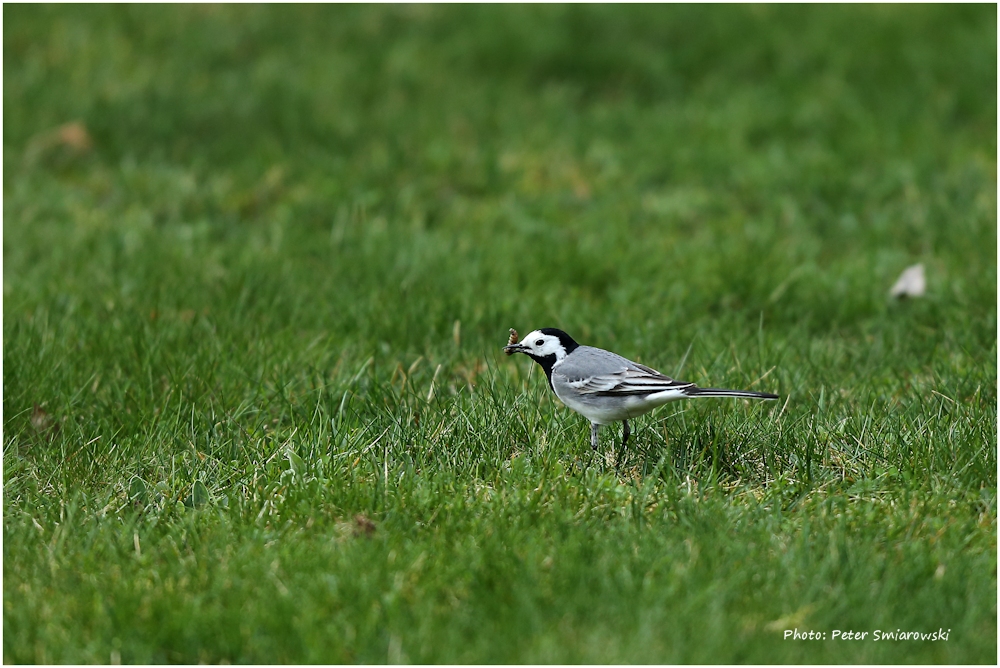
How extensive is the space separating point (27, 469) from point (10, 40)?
650 cm

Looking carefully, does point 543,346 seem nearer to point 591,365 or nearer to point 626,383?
point 591,365

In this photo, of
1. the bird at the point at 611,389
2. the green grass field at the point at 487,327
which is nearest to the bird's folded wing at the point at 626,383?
the bird at the point at 611,389

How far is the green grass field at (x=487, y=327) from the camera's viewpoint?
344 centimetres

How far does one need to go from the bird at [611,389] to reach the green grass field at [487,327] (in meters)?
0.18

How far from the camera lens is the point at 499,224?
7.87 metres

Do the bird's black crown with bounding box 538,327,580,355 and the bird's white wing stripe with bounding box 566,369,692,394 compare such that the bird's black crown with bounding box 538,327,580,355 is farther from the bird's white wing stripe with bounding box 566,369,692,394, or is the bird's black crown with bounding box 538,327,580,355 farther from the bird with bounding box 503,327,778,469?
the bird's white wing stripe with bounding box 566,369,692,394

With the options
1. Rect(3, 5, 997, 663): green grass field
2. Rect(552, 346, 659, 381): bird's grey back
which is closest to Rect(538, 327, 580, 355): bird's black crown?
Rect(552, 346, 659, 381): bird's grey back

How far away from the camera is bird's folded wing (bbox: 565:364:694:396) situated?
165 inches

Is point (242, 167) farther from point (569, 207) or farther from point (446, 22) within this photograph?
point (446, 22)

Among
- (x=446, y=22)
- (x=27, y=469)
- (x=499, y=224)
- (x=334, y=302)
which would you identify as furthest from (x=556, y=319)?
(x=446, y=22)

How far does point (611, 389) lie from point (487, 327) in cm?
199

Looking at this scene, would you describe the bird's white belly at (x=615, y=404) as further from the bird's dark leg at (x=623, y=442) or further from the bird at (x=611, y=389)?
the bird's dark leg at (x=623, y=442)

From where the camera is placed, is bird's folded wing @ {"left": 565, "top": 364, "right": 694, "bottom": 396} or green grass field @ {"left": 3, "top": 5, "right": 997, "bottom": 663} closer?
green grass field @ {"left": 3, "top": 5, "right": 997, "bottom": 663}

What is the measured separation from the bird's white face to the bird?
52 mm
